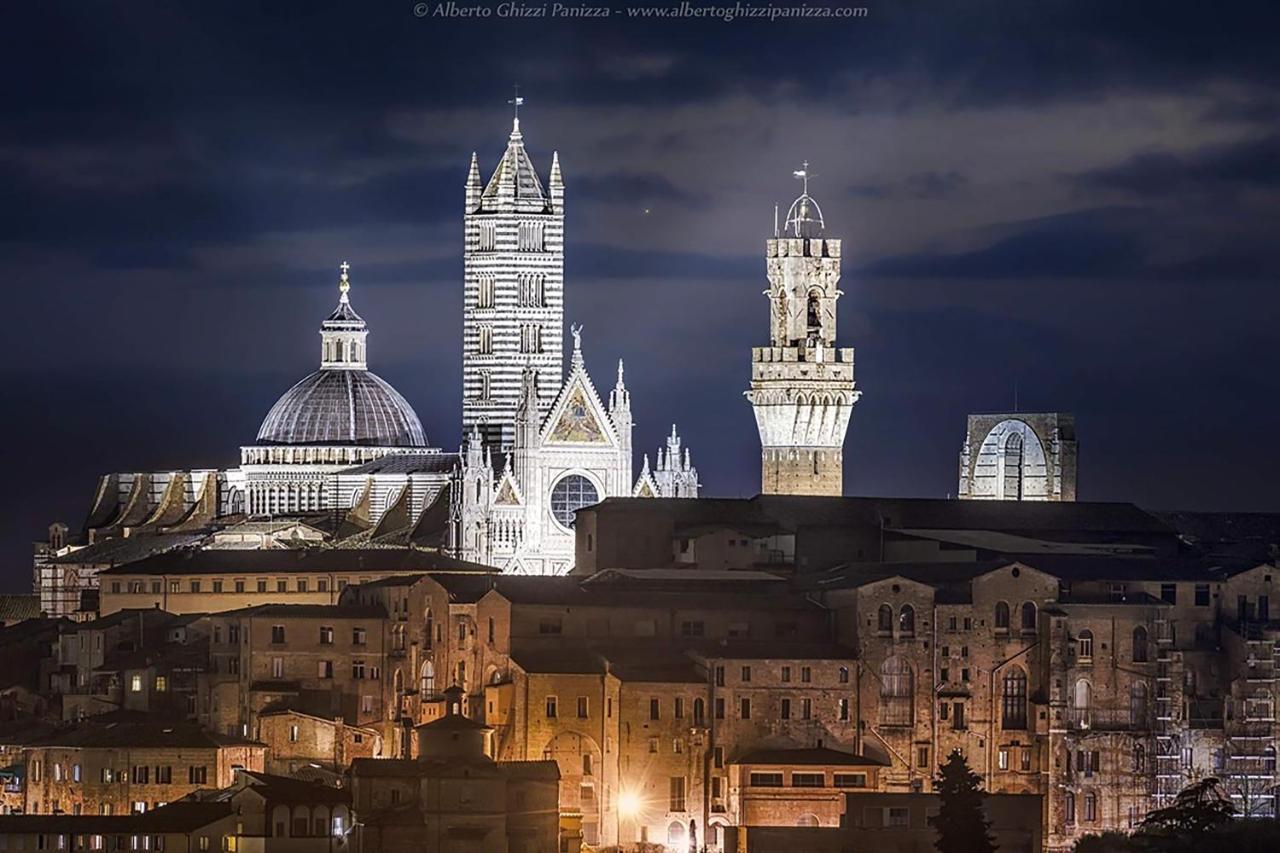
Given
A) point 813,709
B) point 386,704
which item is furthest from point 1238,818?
point 386,704

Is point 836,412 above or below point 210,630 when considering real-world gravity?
above

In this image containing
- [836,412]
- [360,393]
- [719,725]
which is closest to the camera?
[719,725]

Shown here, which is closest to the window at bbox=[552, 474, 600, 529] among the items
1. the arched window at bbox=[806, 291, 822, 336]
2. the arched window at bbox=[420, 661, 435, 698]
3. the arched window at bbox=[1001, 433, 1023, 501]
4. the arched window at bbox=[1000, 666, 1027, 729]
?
the arched window at bbox=[806, 291, 822, 336]

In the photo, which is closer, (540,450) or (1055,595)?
(1055,595)

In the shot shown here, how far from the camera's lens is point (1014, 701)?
3509 inches

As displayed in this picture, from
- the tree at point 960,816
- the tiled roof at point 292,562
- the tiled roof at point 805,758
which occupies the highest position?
the tiled roof at point 292,562

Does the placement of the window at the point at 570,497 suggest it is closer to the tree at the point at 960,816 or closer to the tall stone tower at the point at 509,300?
the tall stone tower at the point at 509,300

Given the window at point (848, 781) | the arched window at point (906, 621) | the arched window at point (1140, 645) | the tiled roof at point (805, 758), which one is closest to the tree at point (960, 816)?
the window at point (848, 781)

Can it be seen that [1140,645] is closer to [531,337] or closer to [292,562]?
Answer: [292,562]

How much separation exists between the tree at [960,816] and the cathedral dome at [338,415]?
4684 cm

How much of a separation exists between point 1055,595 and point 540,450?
99.3 feet

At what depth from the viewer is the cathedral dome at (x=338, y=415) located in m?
129

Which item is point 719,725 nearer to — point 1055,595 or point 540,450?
point 1055,595

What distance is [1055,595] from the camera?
89.2 m
